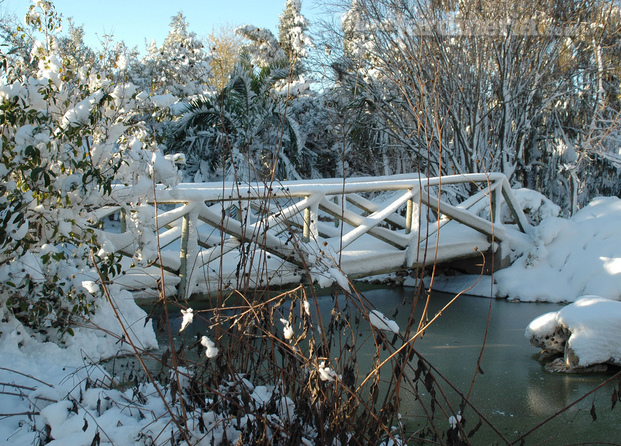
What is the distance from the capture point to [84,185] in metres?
2.37

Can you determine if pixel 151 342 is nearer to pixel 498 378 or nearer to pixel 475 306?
pixel 498 378

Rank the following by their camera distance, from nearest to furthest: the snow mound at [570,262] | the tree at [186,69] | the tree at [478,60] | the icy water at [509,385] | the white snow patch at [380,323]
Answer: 1. the white snow patch at [380,323]
2. the icy water at [509,385]
3. the snow mound at [570,262]
4. the tree at [478,60]
5. the tree at [186,69]

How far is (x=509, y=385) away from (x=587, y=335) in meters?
0.67

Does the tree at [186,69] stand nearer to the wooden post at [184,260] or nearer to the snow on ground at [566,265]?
the snow on ground at [566,265]

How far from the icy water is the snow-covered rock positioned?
11 centimetres

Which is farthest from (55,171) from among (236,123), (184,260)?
(236,123)

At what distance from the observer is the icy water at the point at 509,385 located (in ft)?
8.00

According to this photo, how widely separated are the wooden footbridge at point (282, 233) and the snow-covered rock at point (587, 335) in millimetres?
734

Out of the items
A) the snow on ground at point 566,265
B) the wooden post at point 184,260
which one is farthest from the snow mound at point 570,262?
the wooden post at point 184,260

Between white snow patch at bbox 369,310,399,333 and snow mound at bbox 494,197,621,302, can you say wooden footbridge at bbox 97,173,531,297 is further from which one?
snow mound at bbox 494,197,621,302

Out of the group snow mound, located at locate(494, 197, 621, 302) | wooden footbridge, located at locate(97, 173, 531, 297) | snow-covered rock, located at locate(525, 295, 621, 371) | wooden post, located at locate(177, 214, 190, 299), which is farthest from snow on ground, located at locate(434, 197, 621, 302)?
wooden post, located at locate(177, 214, 190, 299)

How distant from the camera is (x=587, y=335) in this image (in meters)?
3.39

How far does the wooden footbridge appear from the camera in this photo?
2322mm

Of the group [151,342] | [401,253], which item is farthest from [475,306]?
[151,342]
